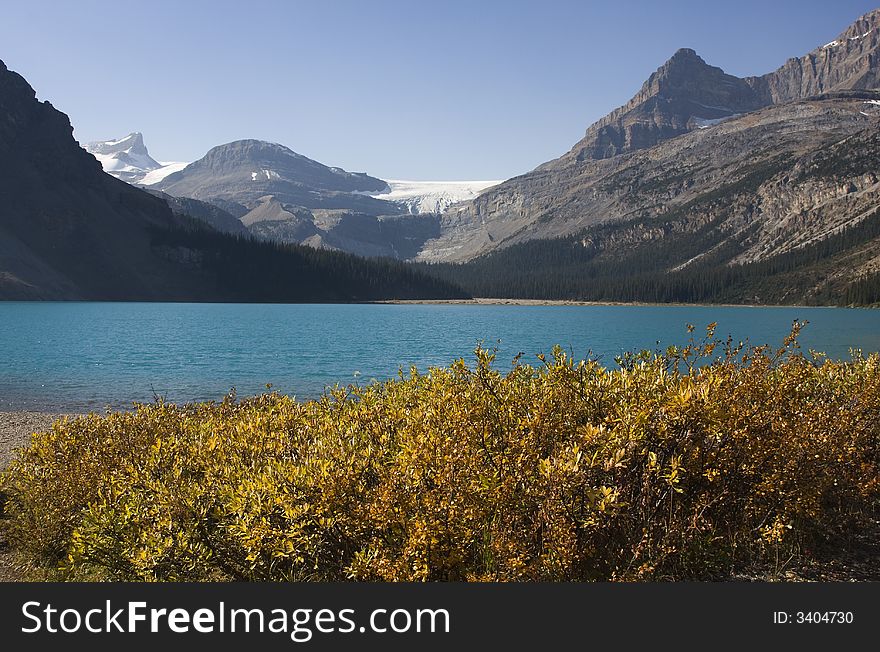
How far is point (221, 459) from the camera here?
27.5 ft

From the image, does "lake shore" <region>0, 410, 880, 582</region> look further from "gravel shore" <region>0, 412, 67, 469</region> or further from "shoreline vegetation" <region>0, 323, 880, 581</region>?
"gravel shore" <region>0, 412, 67, 469</region>

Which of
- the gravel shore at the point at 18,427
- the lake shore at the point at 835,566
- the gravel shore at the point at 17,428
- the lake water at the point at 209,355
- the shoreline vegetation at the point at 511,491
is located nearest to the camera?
the shoreline vegetation at the point at 511,491

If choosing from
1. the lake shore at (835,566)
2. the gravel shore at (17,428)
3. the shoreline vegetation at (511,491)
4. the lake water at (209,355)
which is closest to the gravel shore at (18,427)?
the gravel shore at (17,428)

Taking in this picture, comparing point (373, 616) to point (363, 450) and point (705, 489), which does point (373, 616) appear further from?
point (705, 489)

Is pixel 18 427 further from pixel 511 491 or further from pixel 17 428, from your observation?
pixel 511 491

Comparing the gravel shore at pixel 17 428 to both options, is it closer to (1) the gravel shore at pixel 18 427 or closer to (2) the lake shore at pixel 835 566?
(1) the gravel shore at pixel 18 427

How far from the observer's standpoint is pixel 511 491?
643 centimetres

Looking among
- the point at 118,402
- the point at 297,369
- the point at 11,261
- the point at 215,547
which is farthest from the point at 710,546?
the point at 11,261

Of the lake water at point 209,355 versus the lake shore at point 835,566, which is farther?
the lake water at point 209,355

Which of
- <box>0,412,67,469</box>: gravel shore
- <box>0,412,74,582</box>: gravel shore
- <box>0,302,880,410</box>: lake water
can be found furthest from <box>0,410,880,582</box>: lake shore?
<box>0,412,67,469</box>: gravel shore

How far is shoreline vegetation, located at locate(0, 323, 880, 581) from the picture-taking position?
6.39 metres

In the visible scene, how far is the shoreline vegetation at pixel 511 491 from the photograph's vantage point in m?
6.39

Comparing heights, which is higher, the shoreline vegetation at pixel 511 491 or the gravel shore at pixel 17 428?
the shoreline vegetation at pixel 511 491

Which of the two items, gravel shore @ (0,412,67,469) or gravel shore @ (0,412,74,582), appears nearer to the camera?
gravel shore @ (0,412,74,582)
